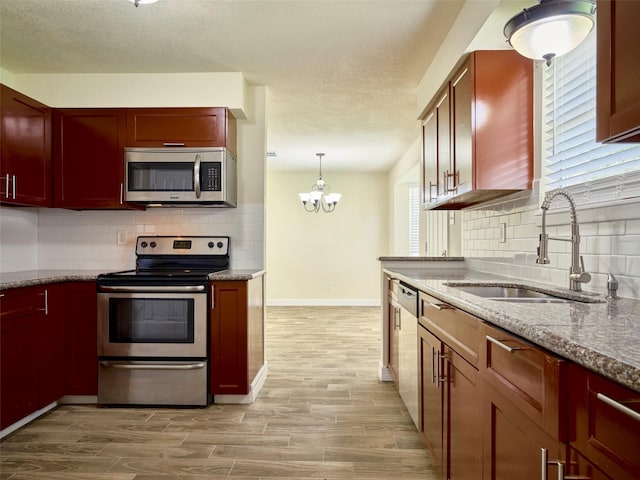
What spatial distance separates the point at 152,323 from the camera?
2.88 meters

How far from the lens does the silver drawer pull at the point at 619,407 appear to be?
0.64 m

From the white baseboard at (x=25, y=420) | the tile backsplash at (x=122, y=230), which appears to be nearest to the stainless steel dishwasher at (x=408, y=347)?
the tile backsplash at (x=122, y=230)

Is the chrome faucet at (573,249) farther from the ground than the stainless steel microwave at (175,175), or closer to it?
closer to it

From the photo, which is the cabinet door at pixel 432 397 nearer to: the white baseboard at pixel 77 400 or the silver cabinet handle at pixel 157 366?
the silver cabinet handle at pixel 157 366

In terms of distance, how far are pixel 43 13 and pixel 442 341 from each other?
289cm

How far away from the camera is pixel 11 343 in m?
2.44

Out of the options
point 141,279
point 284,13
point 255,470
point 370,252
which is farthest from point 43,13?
point 370,252

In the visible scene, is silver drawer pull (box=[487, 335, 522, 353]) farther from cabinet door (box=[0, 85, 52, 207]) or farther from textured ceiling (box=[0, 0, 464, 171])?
cabinet door (box=[0, 85, 52, 207])

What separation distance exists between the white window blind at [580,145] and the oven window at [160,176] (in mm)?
2411

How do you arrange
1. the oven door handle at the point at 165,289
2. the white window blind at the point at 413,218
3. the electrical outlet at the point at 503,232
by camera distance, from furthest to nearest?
1. the white window blind at the point at 413,218
2. the oven door handle at the point at 165,289
3. the electrical outlet at the point at 503,232

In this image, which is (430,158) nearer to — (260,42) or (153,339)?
(260,42)

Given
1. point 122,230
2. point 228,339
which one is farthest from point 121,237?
point 228,339

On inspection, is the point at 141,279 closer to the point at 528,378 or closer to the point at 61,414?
the point at 61,414

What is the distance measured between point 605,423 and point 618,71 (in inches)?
32.9
